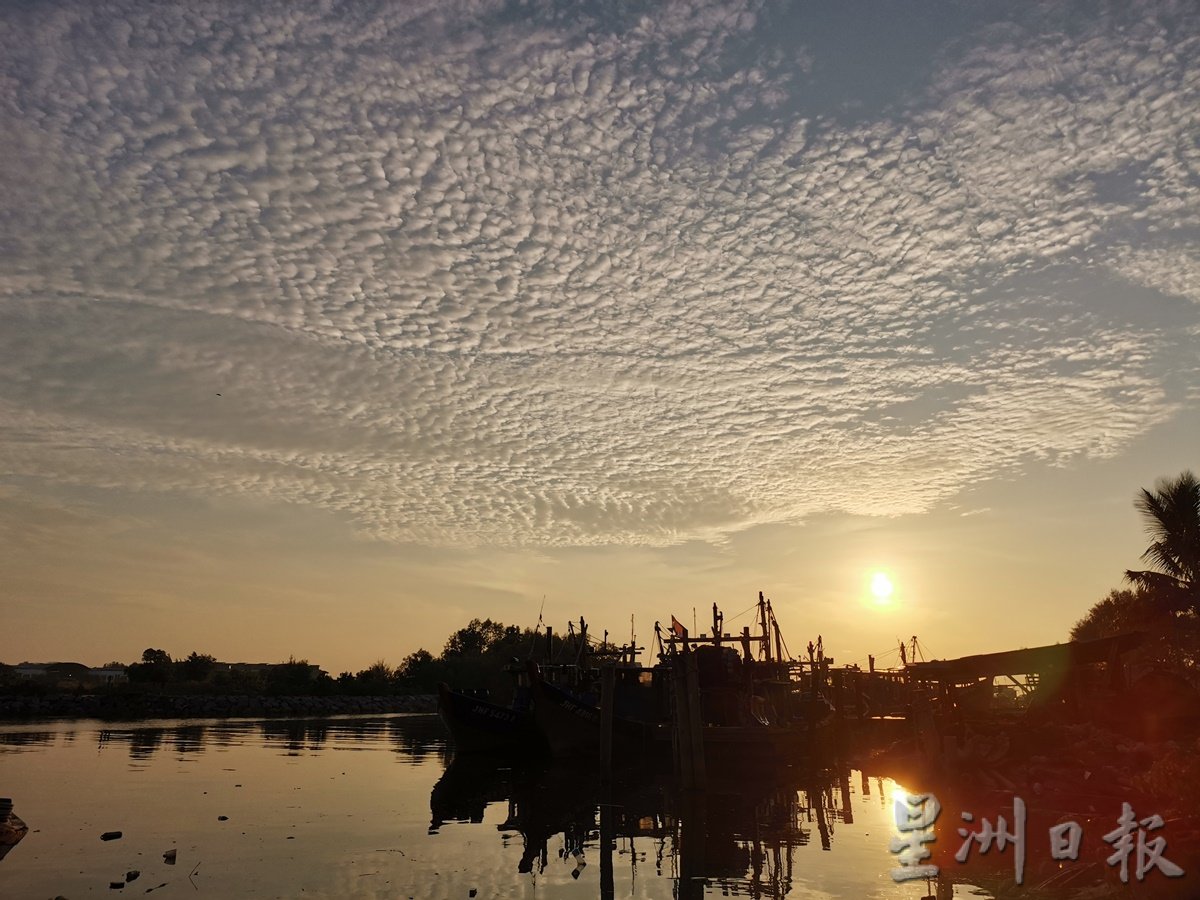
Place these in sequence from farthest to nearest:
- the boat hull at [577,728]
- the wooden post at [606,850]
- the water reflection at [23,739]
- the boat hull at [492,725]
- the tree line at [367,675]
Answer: the tree line at [367,675] → the water reflection at [23,739] → the boat hull at [492,725] → the boat hull at [577,728] → the wooden post at [606,850]

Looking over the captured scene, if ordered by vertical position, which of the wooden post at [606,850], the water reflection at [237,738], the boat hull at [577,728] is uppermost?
the boat hull at [577,728]

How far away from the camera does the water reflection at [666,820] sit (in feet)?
52.5

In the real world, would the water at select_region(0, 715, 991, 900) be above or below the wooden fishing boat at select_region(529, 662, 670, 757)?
below

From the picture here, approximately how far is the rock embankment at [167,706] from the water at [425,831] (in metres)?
34.8

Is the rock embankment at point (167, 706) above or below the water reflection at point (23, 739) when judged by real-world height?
above

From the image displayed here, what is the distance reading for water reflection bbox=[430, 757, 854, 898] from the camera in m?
16.0

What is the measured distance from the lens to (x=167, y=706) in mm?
68812

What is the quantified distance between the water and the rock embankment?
34755mm

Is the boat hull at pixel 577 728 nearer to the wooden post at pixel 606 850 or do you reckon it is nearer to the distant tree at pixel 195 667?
the wooden post at pixel 606 850

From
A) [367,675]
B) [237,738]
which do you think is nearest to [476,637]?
[367,675]

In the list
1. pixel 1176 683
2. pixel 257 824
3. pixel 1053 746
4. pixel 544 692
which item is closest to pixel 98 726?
pixel 544 692

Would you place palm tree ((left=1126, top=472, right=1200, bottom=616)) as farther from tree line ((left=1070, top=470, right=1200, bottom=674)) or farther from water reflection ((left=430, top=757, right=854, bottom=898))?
water reflection ((left=430, top=757, right=854, bottom=898))

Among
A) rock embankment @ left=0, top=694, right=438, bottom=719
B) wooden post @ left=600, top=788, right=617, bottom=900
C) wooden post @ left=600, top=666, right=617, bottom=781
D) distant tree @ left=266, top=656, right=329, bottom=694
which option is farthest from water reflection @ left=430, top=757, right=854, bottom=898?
distant tree @ left=266, top=656, right=329, bottom=694

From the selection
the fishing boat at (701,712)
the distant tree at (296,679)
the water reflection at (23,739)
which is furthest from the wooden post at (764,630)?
the distant tree at (296,679)
